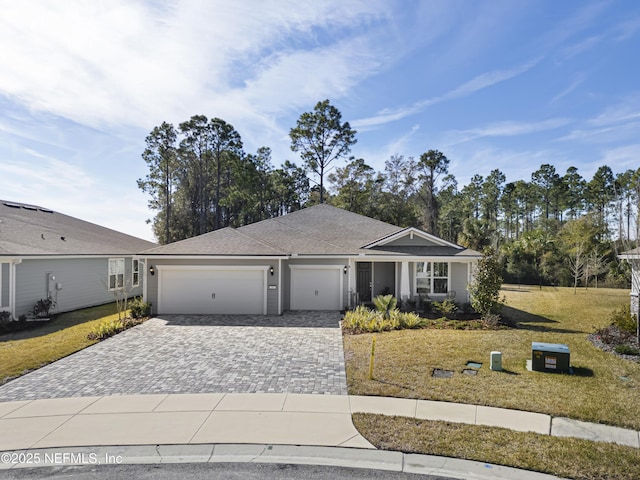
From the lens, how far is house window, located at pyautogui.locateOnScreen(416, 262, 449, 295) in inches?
704

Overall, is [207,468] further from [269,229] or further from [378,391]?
[269,229]

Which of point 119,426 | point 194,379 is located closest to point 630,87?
point 194,379

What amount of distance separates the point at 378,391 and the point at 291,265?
10276mm

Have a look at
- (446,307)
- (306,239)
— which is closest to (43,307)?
(306,239)

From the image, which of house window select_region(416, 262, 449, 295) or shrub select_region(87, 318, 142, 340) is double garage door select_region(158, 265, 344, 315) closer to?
shrub select_region(87, 318, 142, 340)

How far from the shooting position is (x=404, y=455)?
538 centimetres

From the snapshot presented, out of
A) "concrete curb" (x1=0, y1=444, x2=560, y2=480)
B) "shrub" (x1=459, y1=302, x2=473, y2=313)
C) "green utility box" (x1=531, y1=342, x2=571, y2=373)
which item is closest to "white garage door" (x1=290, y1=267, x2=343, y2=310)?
"shrub" (x1=459, y1=302, x2=473, y2=313)

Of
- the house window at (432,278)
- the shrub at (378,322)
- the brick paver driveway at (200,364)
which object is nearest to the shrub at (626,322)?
the shrub at (378,322)

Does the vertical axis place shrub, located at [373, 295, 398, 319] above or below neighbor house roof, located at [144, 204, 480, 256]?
below

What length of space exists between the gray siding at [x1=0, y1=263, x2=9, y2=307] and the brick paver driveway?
5268 mm

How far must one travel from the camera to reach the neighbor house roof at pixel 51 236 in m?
15.5

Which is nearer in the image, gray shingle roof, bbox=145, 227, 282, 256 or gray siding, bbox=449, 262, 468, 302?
gray shingle roof, bbox=145, 227, 282, 256

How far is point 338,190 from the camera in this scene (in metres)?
40.8

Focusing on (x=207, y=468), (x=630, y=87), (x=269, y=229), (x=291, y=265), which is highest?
(x=630, y=87)
